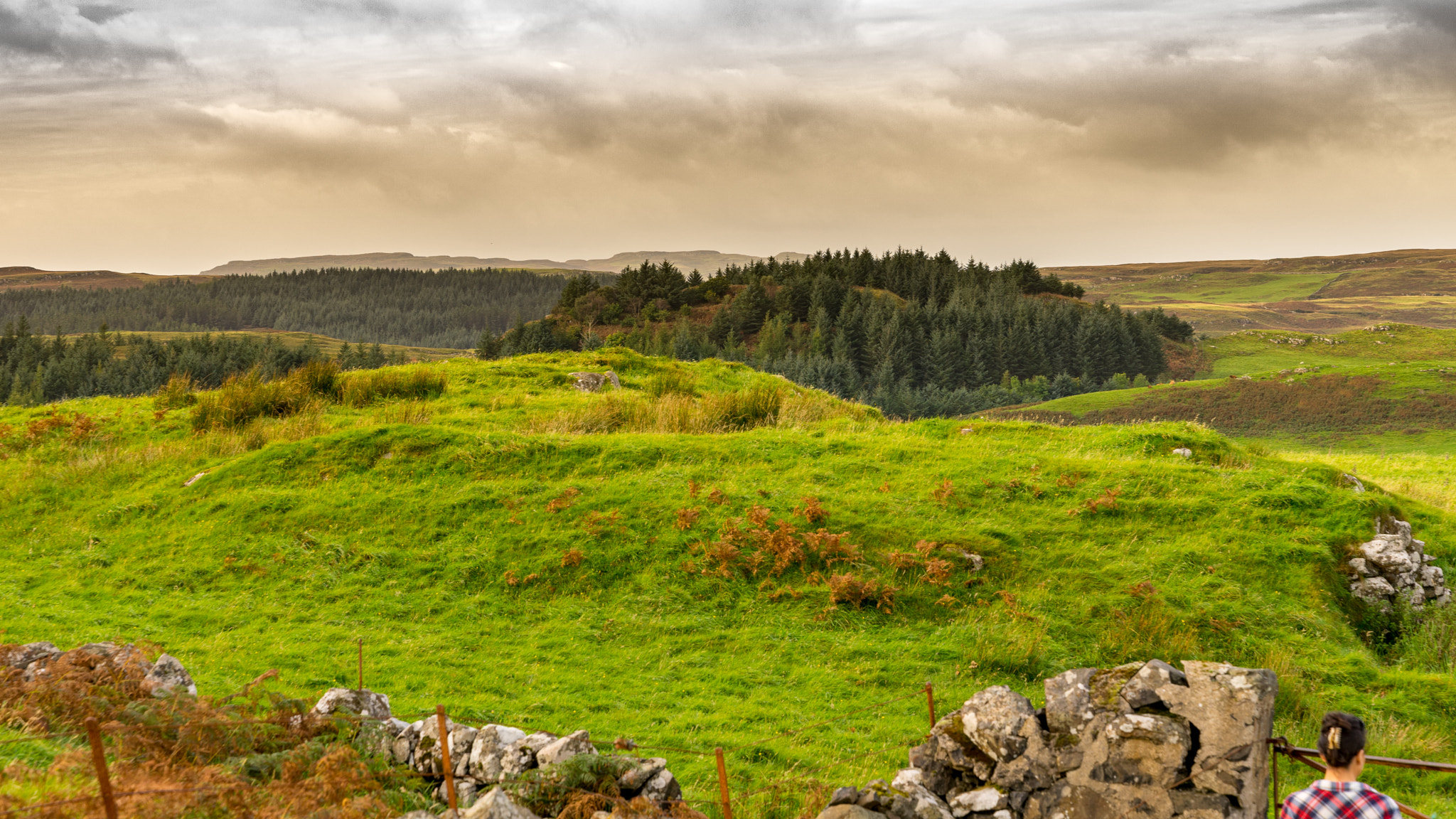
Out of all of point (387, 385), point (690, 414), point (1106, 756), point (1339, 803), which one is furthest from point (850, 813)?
point (387, 385)

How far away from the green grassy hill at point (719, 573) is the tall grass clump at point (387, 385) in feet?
13.3

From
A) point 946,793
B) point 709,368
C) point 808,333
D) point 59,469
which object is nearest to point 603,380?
point 709,368

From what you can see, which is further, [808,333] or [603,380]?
[808,333]

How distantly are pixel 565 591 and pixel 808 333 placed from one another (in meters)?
95.3

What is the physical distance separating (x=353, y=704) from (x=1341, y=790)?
704 centimetres

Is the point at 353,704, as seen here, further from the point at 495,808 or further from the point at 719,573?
the point at 719,573

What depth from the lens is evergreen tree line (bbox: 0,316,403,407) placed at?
111062 mm

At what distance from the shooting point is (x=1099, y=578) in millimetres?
11773

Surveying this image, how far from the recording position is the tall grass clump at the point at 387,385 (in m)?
22.3

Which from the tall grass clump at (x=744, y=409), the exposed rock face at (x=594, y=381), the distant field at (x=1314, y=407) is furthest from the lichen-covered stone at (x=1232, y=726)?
the distant field at (x=1314, y=407)

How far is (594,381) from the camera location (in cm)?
2773

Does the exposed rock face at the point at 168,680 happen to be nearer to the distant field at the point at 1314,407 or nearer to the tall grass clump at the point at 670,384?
the tall grass clump at the point at 670,384

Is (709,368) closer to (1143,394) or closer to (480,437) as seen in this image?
(480,437)

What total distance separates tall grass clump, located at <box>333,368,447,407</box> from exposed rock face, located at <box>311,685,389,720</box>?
16.5m
